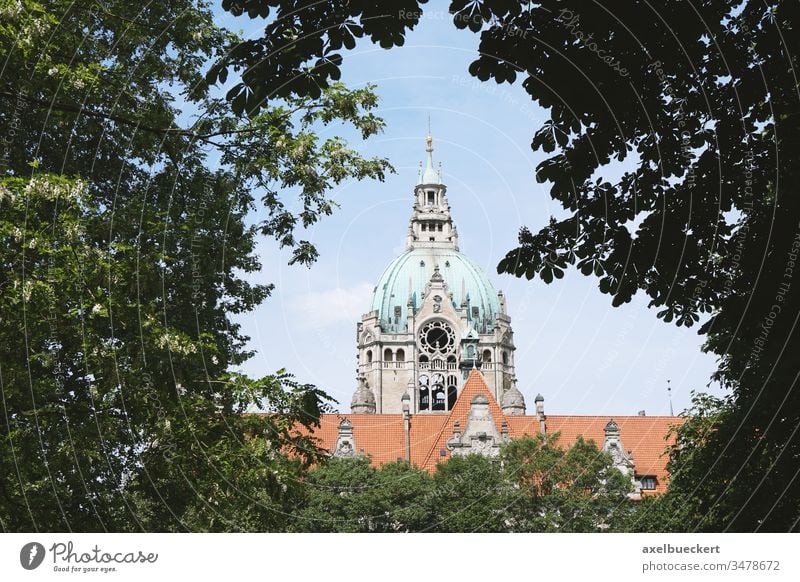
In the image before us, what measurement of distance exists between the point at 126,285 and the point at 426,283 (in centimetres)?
9516

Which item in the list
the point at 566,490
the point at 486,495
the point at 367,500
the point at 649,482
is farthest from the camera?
the point at 649,482

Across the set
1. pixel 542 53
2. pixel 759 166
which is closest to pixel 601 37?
pixel 542 53

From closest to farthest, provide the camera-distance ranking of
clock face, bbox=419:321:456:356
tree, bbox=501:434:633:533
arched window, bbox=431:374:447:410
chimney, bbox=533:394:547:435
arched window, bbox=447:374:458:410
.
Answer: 1. tree, bbox=501:434:633:533
2. chimney, bbox=533:394:547:435
3. arched window, bbox=447:374:458:410
4. arched window, bbox=431:374:447:410
5. clock face, bbox=419:321:456:356

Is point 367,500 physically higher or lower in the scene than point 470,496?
lower

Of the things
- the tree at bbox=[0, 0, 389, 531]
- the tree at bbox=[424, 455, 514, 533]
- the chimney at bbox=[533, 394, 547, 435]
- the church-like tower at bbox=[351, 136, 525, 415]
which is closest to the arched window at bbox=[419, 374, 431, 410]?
the church-like tower at bbox=[351, 136, 525, 415]

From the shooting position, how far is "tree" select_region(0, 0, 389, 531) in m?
16.0

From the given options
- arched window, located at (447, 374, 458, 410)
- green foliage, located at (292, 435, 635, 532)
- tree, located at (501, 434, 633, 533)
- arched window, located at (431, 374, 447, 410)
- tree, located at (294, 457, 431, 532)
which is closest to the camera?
tree, located at (501, 434, 633, 533)

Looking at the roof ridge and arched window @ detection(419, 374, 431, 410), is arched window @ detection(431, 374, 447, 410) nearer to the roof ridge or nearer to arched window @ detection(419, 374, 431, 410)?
arched window @ detection(419, 374, 431, 410)

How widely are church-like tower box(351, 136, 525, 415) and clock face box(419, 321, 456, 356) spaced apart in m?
0.11

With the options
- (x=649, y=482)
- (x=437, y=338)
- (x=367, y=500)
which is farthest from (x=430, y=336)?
(x=367, y=500)

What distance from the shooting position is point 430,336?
110125 mm

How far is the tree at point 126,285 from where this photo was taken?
1603 centimetres

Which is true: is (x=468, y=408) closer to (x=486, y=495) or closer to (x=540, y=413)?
(x=540, y=413)
